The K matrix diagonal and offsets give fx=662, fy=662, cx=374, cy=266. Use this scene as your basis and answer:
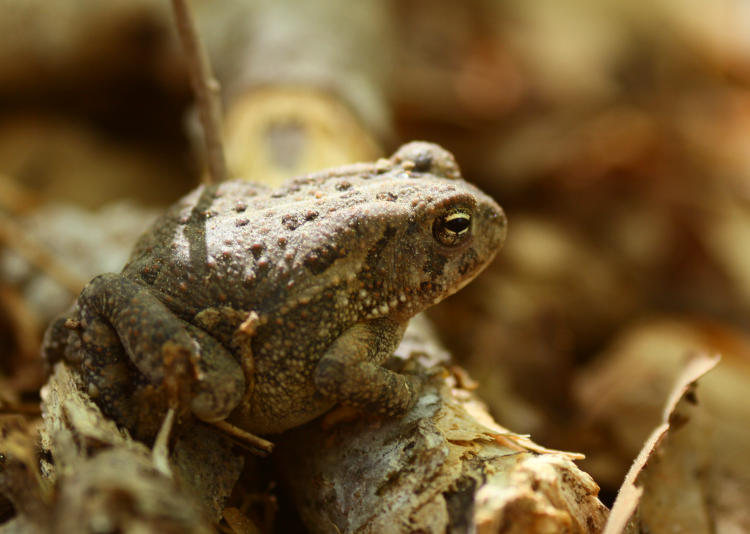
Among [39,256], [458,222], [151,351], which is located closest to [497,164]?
[458,222]

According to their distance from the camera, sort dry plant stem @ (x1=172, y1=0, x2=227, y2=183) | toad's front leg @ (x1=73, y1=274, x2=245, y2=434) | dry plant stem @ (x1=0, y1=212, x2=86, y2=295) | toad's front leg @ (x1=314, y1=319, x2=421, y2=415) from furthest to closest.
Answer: dry plant stem @ (x1=0, y1=212, x2=86, y2=295) → dry plant stem @ (x1=172, y1=0, x2=227, y2=183) → toad's front leg @ (x1=314, y1=319, x2=421, y2=415) → toad's front leg @ (x1=73, y1=274, x2=245, y2=434)

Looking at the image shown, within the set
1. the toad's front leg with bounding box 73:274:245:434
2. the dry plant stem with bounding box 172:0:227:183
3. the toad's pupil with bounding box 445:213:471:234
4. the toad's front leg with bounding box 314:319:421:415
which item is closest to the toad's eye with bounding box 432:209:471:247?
the toad's pupil with bounding box 445:213:471:234

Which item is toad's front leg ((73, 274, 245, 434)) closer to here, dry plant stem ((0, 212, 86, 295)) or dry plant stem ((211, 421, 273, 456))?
dry plant stem ((211, 421, 273, 456))

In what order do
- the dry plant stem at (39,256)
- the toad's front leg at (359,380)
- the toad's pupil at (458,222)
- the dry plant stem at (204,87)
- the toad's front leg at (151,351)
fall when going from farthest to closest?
1. the dry plant stem at (39,256)
2. the dry plant stem at (204,87)
3. the toad's pupil at (458,222)
4. the toad's front leg at (359,380)
5. the toad's front leg at (151,351)

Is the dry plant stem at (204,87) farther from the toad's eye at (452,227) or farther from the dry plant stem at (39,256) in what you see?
the toad's eye at (452,227)

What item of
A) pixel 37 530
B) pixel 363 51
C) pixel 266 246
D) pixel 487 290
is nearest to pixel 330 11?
pixel 363 51

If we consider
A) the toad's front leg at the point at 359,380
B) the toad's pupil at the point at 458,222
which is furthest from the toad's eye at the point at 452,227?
the toad's front leg at the point at 359,380
